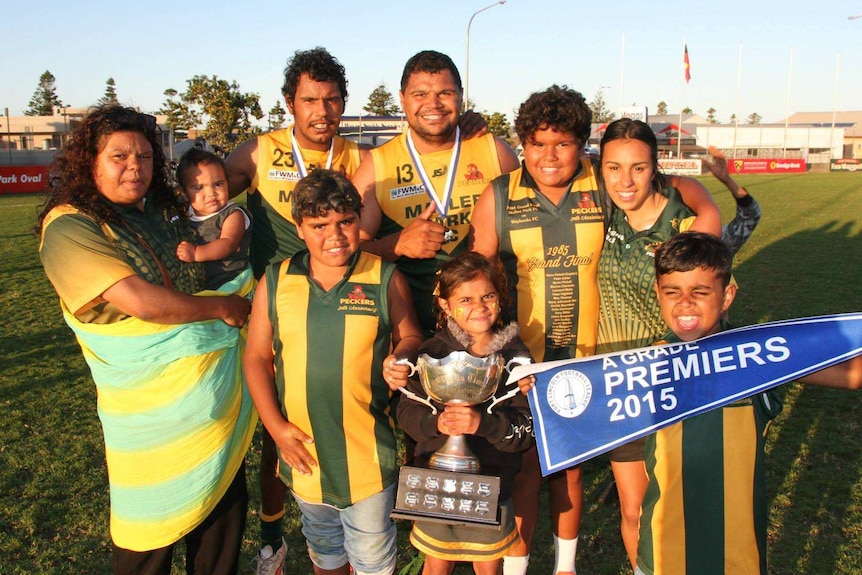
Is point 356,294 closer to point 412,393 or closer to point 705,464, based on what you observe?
point 412,393

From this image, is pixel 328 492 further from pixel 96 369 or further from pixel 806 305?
pixel 806 305

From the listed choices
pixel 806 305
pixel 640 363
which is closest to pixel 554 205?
pixel 640 363

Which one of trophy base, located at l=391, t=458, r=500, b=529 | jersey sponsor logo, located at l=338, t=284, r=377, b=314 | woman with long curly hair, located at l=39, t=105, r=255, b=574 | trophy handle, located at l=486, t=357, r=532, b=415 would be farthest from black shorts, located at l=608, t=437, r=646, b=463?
woman with long curly hair, located at l=39, t=105, r=255, b=574

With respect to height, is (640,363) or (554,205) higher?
(554,205)

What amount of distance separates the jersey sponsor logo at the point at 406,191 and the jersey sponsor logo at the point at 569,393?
139 cm

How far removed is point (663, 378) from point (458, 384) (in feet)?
2.54

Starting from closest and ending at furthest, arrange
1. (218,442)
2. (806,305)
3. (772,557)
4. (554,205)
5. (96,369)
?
(96,369) < (218,442) < (554,205) < (772,557) < (806,305)

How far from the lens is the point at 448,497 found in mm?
2742

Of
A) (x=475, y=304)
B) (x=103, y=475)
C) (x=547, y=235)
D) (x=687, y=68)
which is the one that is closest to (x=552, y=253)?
(x=547, y=235)

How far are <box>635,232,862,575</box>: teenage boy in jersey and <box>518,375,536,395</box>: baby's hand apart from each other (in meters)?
0.51

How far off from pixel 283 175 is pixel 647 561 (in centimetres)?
272

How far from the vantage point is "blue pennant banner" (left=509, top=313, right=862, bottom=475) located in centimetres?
249

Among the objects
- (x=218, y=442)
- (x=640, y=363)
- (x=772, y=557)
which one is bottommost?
(x=772, y=557)

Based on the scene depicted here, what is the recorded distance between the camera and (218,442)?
3.16 m
